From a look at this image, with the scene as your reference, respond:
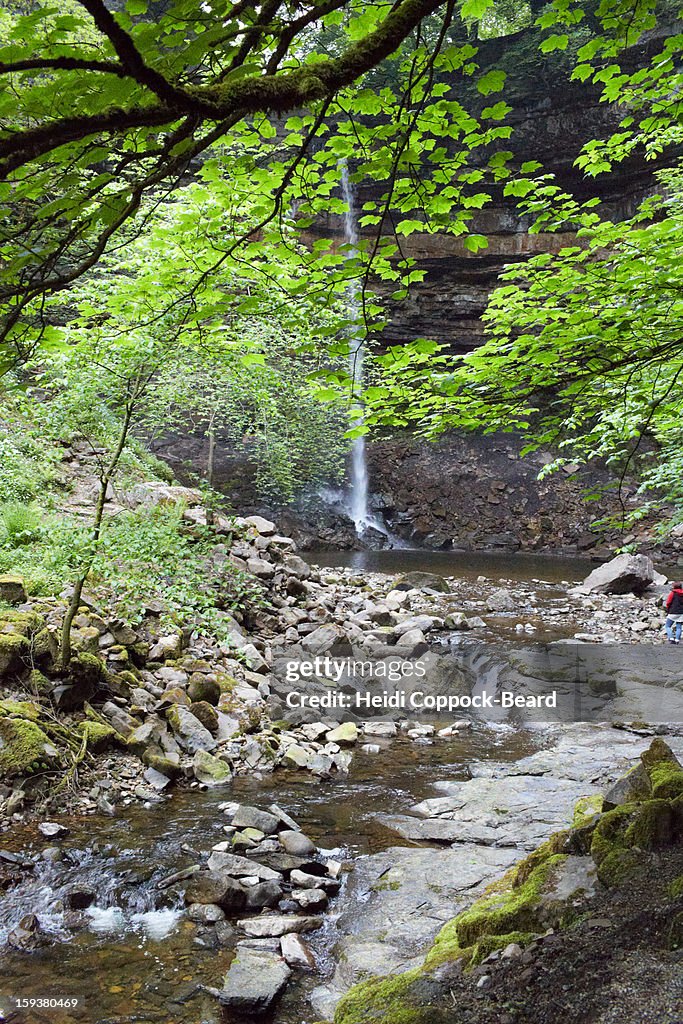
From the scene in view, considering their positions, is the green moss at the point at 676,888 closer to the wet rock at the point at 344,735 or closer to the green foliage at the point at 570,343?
the green foliage at the point at 570,343

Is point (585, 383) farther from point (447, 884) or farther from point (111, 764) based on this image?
point (111, 764)

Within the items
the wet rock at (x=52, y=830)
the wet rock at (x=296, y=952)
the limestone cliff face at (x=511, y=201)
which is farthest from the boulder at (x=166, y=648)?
the limestone cliff face at (x=511, y=201)

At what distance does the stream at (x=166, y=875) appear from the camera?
3.54 meters

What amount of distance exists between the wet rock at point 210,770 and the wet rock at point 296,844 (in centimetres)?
138

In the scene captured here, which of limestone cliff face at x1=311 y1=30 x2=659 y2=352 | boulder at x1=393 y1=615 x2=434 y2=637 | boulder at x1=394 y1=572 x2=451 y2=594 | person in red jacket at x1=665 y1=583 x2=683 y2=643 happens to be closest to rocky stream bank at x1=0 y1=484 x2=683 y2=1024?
boulder at x1=393 y1=615 x2=434 y2=637

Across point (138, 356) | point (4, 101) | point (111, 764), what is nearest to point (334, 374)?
point (4, 101)

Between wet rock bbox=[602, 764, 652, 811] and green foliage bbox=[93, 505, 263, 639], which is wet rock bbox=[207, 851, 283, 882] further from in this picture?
wet rock bbox=[602, 764, 652, 811]

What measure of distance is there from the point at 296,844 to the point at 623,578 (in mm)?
13453

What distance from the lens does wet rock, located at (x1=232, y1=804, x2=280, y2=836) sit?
5406 mm

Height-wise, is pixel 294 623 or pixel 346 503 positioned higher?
pixel 346 503

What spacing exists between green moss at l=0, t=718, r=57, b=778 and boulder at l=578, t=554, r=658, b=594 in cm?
1408

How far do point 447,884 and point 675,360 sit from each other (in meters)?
4.06

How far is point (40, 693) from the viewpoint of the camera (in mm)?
6348

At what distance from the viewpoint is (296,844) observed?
5156 millimetres
